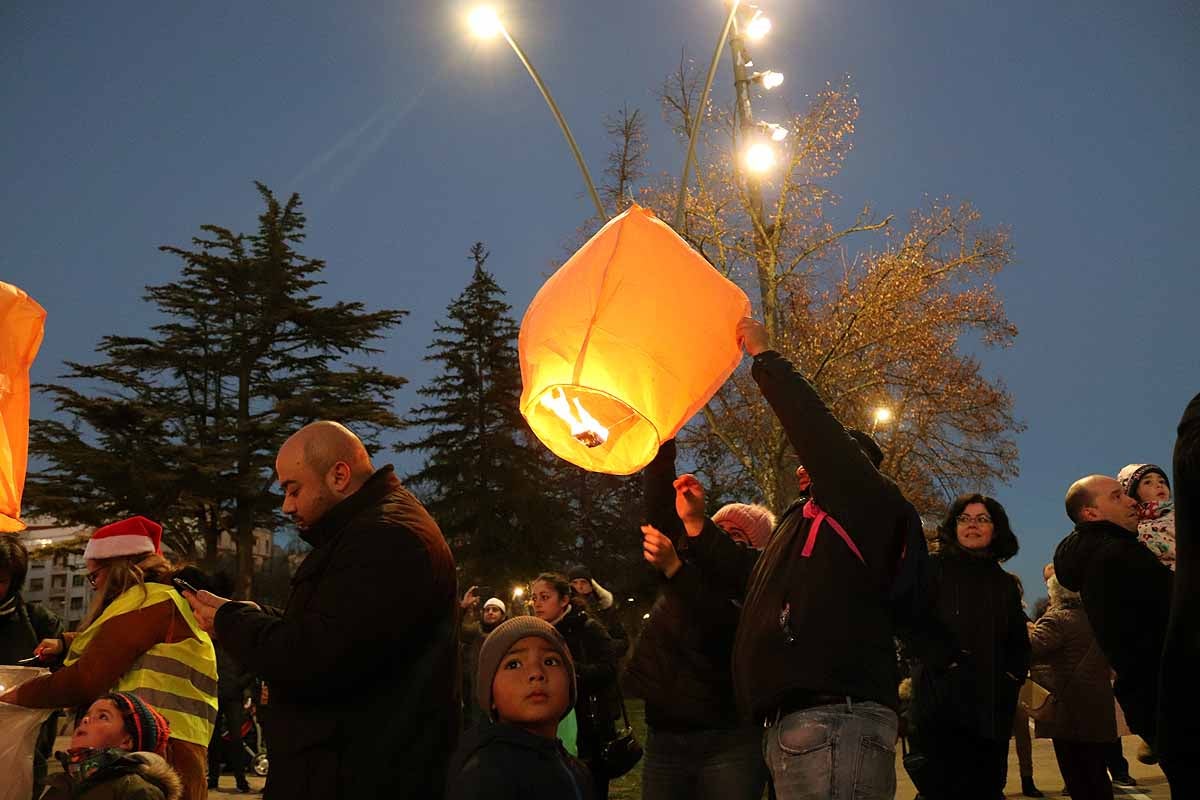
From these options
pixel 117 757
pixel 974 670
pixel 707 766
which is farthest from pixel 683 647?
pixel 117 757

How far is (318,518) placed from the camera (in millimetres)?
3490

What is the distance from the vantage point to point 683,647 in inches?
179

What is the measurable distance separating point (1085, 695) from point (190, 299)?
3326 cm

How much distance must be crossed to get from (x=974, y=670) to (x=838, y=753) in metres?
2.27

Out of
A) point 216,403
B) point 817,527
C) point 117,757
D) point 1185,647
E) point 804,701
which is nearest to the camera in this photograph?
point 1185,647

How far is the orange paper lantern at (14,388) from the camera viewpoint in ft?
13.2

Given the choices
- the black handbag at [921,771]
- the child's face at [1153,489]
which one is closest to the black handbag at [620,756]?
the black handbag at [921,771]

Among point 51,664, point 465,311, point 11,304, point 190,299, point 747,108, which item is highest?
point 465,311

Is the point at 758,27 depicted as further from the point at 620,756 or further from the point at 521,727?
the point at 521,727

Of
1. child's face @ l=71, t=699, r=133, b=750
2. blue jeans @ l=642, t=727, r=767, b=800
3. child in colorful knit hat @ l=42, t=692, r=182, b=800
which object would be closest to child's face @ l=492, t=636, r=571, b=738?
blue jeans @ l=642, t=727, r=767, b=800

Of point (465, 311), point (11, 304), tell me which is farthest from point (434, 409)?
point (11, 304)

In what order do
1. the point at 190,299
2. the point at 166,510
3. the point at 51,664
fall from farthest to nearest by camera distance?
the point at 190,299
the point at 166,510
the point at 51,664

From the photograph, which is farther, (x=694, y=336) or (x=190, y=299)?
(x=190, y=299)

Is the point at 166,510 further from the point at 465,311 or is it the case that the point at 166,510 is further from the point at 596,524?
the point at 596,524
